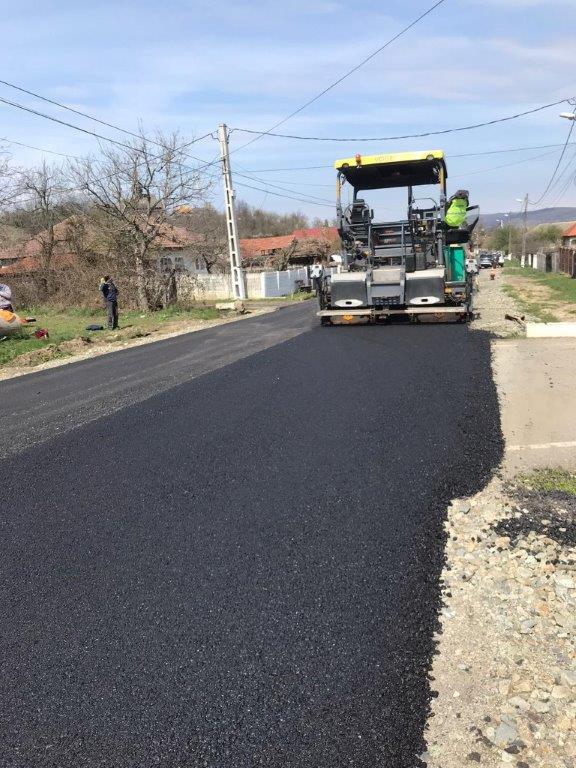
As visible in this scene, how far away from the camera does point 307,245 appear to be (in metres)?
52.2

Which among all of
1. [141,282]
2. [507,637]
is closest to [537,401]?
[507,637]

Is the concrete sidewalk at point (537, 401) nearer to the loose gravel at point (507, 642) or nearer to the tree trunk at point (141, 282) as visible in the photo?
the loose gravel at point (507, 642)

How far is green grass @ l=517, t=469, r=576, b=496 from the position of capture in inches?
177

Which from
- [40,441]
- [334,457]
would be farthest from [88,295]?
[334,457]

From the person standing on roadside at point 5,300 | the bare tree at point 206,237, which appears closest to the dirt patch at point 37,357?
the person standing on roadside at point 5,300

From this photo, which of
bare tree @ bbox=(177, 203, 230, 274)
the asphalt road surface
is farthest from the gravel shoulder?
bare tree @ bbox=(177, 203, 230, 274)

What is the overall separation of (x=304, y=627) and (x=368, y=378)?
5674 mm

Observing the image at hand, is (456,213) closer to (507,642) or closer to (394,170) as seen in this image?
(394,170)

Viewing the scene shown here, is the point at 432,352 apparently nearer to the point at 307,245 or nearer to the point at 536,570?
the point at 536,570

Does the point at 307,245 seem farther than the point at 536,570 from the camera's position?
Yes

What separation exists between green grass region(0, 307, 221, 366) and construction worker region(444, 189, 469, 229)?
836 cm

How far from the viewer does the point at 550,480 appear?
4.66 metres

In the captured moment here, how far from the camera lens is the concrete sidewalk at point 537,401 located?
17.2 feet

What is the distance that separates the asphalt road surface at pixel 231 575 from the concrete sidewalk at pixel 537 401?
0.25 m
